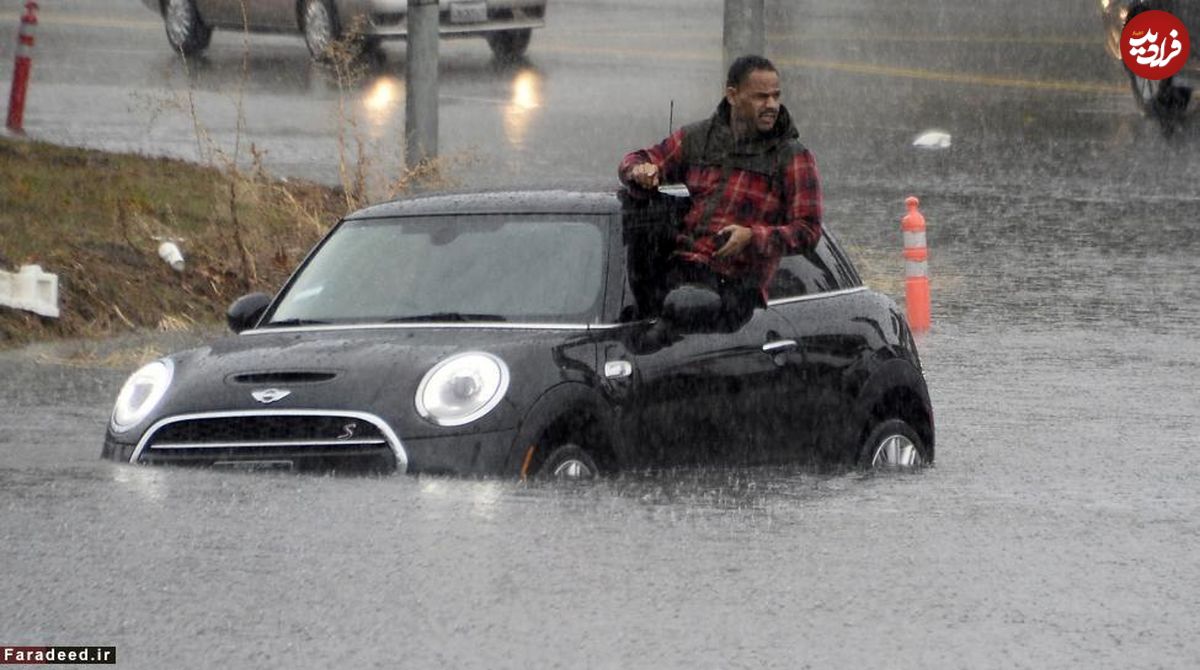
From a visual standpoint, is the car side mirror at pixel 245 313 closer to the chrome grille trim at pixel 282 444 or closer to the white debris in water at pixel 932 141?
the chrome grille trim at pixel 282 444

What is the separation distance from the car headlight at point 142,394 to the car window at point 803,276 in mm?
2321

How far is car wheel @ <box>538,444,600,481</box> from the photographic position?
8.36 metres

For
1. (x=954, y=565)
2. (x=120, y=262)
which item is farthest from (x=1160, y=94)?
(x=954, y=565)

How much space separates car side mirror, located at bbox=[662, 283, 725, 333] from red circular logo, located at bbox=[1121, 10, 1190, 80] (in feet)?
51.1

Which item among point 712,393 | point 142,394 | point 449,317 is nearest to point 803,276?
point 712,393

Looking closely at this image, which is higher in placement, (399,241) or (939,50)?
(939,50)

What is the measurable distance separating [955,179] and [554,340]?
13.2 m

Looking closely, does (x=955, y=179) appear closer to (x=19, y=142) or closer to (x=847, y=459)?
(x=19, y=142)

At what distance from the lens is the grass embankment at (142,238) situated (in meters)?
14.0

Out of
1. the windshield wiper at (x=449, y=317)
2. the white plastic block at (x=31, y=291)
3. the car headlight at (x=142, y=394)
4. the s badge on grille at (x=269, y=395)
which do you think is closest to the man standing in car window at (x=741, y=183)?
the windshield wiper at (x=449, y=317)

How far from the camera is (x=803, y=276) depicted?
9789mm

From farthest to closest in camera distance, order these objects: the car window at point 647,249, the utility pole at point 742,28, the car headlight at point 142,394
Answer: the utility pole at point 742,28
the car window at point 647,249
the car headlight at point 142,394

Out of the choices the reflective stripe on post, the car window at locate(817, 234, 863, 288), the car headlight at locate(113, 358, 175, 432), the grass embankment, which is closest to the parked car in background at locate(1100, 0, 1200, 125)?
the grass embankment

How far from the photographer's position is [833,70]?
29719mm
